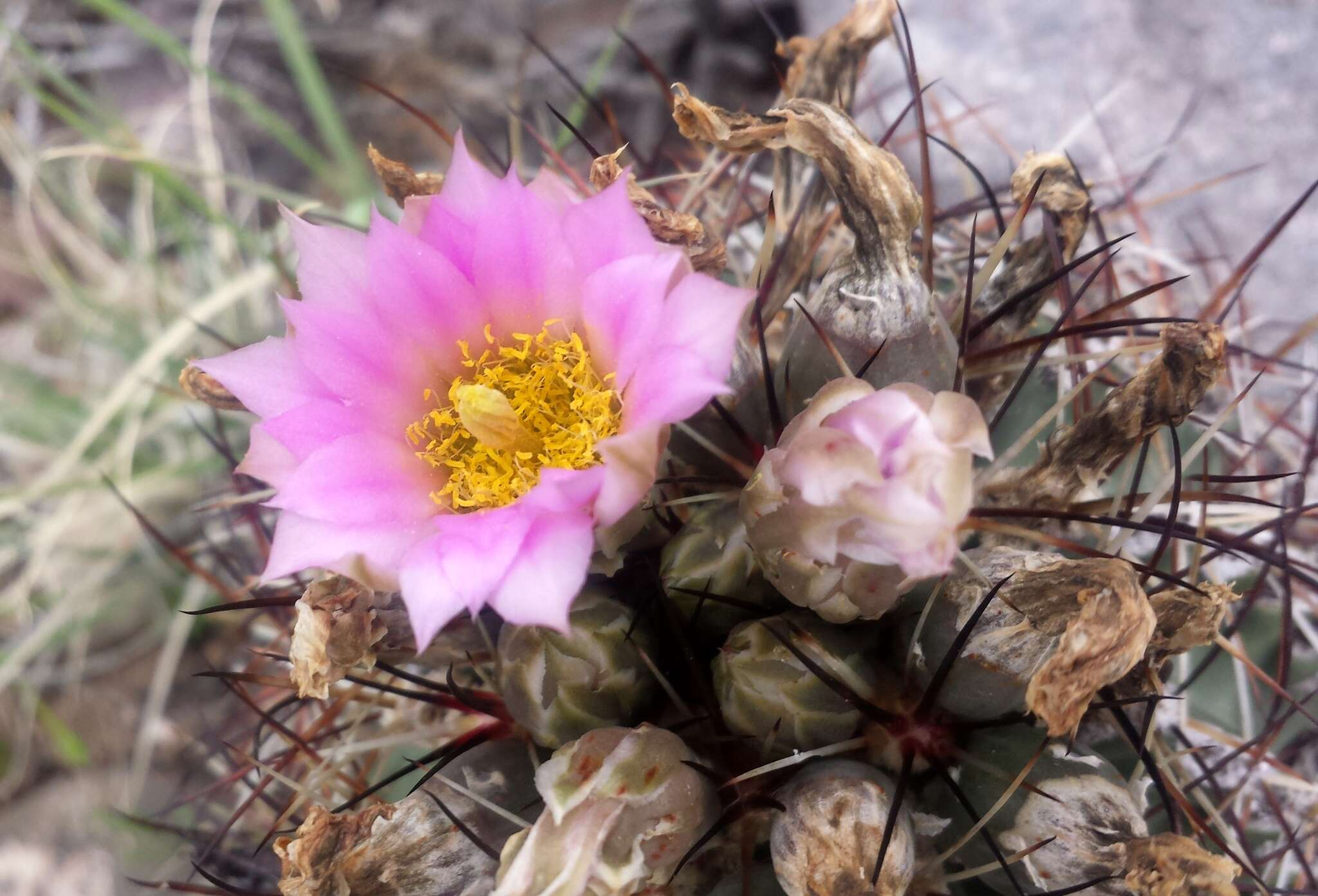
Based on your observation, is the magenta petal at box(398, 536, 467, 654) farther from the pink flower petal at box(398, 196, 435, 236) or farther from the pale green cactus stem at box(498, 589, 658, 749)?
the pink flower petal at box(398, 196, 435, 236)

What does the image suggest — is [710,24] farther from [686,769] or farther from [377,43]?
[686,769]

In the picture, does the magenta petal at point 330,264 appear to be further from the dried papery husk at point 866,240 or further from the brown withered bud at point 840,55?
the brown withered bud at point 840,55

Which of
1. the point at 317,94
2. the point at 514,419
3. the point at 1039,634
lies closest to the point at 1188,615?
the point at 1039,634

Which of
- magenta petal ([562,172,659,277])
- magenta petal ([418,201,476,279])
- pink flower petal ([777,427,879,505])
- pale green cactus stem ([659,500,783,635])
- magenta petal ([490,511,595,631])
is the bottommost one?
pale green cactus stem ([659,500,783,635])

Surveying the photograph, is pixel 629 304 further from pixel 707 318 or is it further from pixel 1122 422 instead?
pixel 1122 422

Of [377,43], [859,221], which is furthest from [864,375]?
[377,43]

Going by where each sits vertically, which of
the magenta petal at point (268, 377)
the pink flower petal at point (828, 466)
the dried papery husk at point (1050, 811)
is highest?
the pink flower petal at point (828, 466)

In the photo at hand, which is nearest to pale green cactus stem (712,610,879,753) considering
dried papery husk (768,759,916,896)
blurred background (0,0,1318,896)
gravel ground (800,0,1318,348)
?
dried papery husk (768,759,916,896)

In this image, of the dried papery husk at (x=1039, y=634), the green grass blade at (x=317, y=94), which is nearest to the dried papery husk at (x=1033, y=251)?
the dried papery husk at (x=1039, y=634)
